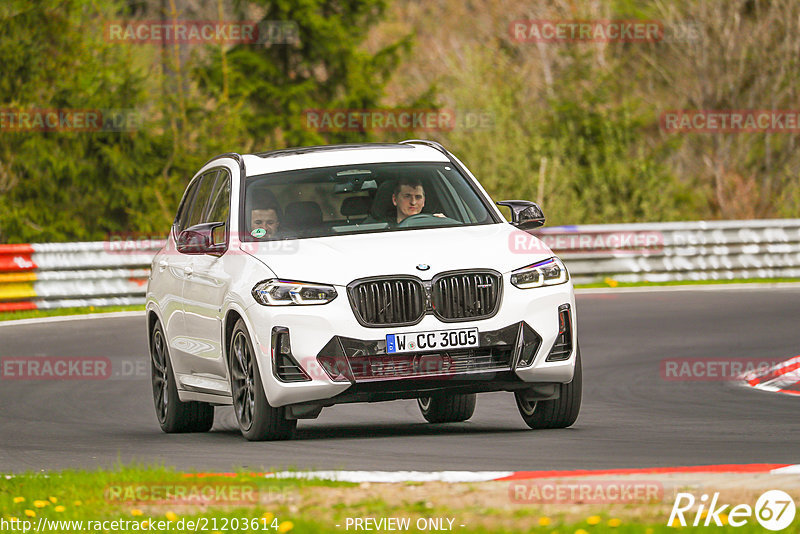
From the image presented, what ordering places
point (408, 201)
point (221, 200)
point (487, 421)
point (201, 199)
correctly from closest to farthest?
point (408, 201), point (221, 200), point (487, 421), point (201, 199)

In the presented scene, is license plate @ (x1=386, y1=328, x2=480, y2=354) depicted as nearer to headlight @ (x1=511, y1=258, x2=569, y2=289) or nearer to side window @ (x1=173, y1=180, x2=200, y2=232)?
headlight @ (x1=511, y1=258, x2=569, y2=289)

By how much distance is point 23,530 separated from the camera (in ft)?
22.6

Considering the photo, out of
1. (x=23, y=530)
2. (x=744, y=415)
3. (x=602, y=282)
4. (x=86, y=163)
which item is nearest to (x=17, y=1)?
(x=86, y=163)

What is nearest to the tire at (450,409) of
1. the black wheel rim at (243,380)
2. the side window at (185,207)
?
the black wheel rim at (243,380)

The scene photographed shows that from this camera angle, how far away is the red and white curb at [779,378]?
1303cm

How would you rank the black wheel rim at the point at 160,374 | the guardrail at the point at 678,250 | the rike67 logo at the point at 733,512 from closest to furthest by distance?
the rike67 logo at the point at 733,512 < the black wheel rim at the point at 160,374 < the guardrail at the point at 678,250

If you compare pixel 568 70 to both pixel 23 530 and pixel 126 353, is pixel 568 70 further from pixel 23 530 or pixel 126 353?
pixel 23 530

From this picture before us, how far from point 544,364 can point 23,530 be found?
374 centimetres

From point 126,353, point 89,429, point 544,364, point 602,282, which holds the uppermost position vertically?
point 544,364

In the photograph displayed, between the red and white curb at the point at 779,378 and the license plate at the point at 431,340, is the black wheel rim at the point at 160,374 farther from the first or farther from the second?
the red and white curb at the point at 779,378

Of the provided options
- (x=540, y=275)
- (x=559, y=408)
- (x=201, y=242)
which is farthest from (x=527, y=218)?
(x=201, y=242)

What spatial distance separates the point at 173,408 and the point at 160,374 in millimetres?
487

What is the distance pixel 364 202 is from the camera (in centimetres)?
1068

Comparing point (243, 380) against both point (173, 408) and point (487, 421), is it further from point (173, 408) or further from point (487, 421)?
point (487, 421)
